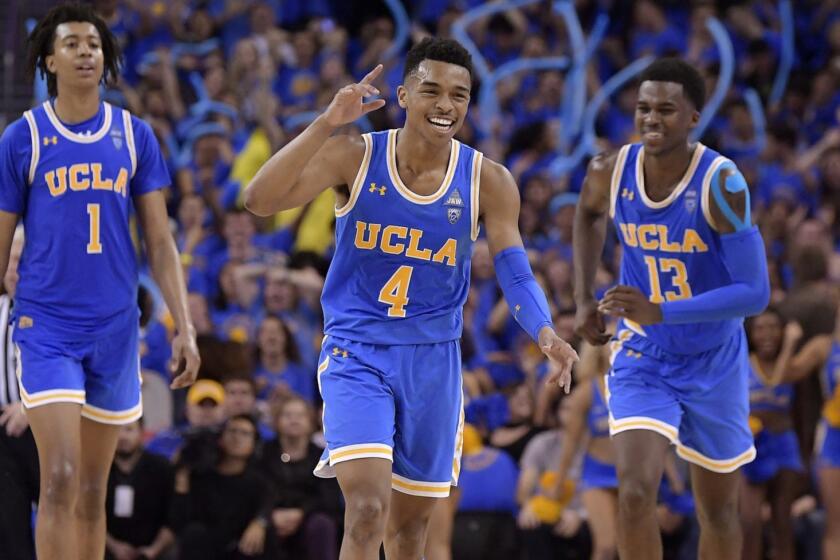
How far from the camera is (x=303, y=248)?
455 inches

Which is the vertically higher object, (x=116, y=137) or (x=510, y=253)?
(x=116, y=137)

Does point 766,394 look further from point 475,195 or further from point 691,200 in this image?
point 475,195

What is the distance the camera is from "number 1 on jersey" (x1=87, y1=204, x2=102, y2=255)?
238 inches

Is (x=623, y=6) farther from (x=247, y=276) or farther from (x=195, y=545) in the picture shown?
(x=195, y=545)

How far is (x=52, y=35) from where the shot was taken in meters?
6.26

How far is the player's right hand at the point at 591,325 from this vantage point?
21.6 feet

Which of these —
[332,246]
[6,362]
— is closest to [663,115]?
[6,362]

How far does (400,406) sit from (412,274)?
0.53 m

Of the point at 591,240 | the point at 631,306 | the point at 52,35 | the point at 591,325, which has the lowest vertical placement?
the point at 591,325

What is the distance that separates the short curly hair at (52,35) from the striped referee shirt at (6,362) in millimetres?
1381

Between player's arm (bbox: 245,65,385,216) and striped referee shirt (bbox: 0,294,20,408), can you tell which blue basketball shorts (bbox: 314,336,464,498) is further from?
striped referee shirt (bbox: 0,294,20,408)

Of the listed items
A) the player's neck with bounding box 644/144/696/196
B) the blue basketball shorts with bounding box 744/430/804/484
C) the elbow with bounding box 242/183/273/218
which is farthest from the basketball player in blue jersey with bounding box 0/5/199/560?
the blue basketball shorts with bounding box 744/430/804/484

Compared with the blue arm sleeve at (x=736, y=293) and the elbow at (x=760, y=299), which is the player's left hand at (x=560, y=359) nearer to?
the blue arm sleeve at (x=736, y=293)

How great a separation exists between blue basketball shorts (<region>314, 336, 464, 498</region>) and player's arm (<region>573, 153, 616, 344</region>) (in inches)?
44.1
